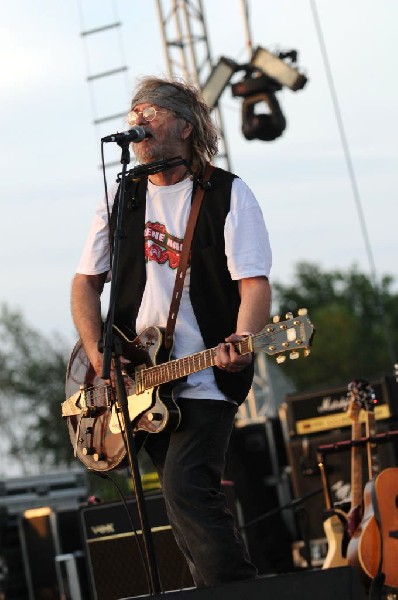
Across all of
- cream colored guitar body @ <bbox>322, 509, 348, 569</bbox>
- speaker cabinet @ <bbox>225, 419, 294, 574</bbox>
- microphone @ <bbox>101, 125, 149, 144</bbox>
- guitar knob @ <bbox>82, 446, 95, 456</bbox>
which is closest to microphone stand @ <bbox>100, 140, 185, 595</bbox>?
microphone @ <bbox>101, 125, 149, 144</bbox>

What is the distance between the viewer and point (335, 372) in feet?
216

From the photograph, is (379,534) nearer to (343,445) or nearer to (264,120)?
(343,445)

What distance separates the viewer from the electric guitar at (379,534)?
20.7 feet

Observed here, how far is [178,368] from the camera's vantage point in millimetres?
4324

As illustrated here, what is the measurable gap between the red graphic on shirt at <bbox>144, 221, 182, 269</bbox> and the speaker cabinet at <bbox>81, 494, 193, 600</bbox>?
2.35 m

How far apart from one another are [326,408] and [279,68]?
3237 mm

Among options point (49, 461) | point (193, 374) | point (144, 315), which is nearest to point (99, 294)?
point (144, 315)

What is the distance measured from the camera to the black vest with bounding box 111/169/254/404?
4.43 metres

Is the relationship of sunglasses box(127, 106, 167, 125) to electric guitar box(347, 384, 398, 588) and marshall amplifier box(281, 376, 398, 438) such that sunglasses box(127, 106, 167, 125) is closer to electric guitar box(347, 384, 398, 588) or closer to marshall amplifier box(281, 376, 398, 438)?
electric guitar box(347, 384, 398, 588)

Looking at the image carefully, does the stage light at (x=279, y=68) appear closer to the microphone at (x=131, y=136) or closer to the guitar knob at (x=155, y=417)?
the microphone at (x=131, y=136)

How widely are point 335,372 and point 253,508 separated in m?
57.1

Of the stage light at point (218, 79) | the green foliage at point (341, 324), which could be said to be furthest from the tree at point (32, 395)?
the stage light at point (218, 79)

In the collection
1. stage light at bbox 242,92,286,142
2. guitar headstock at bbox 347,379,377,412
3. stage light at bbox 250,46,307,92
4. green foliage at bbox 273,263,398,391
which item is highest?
green foliage at bbox 273,263,398,391

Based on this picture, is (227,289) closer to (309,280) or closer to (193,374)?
(193,374)
